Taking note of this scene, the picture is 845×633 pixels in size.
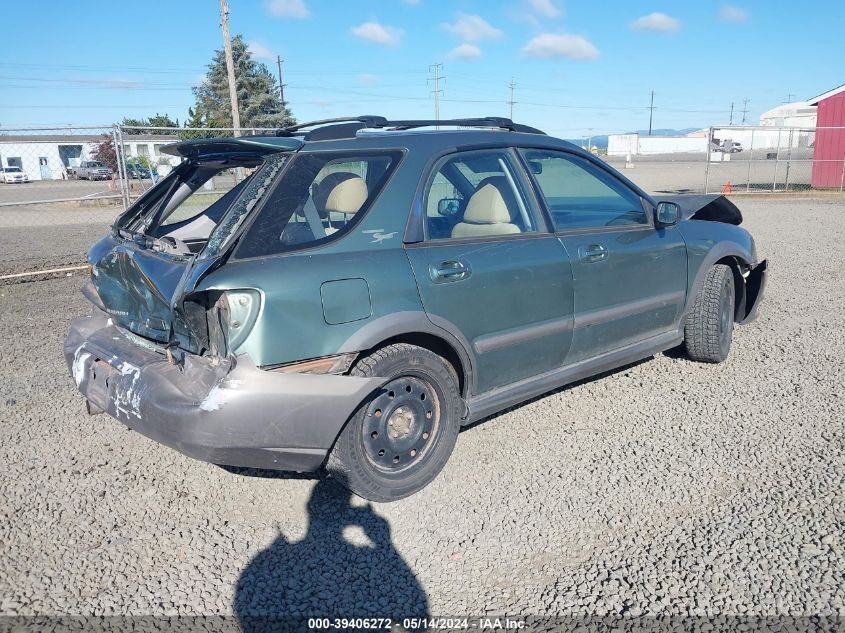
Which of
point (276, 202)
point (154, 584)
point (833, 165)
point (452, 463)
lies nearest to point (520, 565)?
point (452, 463)

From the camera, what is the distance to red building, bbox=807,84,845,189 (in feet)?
74.0

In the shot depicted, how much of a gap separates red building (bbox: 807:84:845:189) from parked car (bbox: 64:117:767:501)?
21965mm

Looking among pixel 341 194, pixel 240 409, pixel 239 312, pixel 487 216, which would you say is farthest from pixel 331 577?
pixel 487 216

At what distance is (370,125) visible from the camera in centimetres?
379

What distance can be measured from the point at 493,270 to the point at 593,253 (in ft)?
2.59

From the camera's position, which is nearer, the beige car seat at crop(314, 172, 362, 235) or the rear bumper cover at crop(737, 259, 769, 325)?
the beige car seat at crop(314, 172, 362, 235)

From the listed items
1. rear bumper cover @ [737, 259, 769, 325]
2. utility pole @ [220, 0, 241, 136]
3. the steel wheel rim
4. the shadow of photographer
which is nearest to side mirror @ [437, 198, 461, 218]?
the steel wheel rim

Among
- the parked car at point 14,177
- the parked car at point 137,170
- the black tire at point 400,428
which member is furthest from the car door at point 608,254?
the parked car at point 14,177

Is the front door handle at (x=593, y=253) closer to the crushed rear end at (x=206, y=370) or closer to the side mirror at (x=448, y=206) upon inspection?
the side mirror at (x=448, y=206)

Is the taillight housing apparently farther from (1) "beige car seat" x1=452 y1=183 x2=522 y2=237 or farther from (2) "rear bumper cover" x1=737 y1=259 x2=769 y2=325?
(2) "rear bumper cover" x1=737 y1=259 x2=769 y2=325

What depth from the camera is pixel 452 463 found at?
3.72 meters

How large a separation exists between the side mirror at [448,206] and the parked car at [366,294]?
29mm

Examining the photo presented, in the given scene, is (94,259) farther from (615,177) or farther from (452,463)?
(615,177)

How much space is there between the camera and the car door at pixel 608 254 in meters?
4.02
